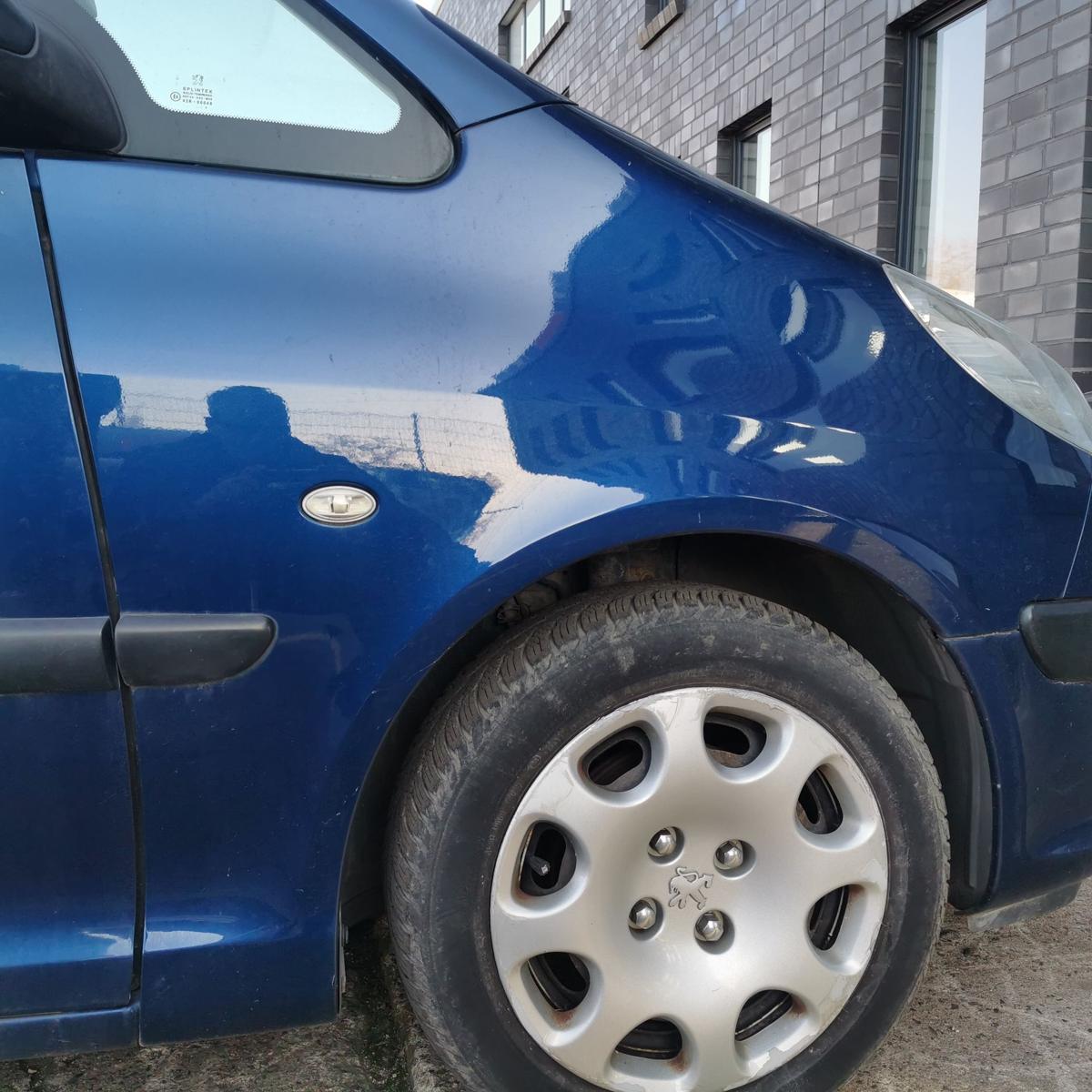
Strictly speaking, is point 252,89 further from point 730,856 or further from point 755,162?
point 755,162

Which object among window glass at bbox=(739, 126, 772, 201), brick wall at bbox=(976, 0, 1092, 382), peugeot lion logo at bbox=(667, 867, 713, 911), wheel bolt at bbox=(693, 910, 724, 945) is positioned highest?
window glass at bbox=(739, 126, 772, 201)

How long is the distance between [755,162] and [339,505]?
6990 mm

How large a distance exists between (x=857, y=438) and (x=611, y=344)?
358mm

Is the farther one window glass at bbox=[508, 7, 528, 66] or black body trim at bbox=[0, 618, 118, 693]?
window glass at bbox=[508, 7, 528, 66]

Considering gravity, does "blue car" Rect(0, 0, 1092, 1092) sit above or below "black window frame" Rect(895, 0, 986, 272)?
below

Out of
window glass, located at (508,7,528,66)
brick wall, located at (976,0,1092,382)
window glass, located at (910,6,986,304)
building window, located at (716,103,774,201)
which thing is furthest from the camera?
window glass, located at (508,7,528,66)

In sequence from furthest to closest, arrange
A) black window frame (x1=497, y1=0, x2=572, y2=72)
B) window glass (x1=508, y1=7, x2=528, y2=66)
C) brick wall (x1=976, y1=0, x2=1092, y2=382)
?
window glass (x1=508, y1=7, x2=528, y2=66) → black window frame (x1=497, y1=0, x2=572, y2=72) → brick wall (x1=976, y1=0, x2=1092, y2=382)

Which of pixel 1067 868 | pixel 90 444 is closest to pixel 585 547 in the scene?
pixel 90 444

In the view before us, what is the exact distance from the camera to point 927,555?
1.23m

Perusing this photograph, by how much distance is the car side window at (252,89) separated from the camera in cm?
106

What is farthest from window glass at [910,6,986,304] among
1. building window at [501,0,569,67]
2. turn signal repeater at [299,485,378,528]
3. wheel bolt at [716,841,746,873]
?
building window at [501,0,569,67]

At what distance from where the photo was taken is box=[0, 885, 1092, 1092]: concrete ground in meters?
1.37

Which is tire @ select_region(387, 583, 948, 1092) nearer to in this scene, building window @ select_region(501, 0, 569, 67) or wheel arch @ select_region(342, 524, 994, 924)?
wheel arch @ select_region(342, 524, 994, 924)

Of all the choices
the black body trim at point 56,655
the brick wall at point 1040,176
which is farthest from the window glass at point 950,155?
the black body trim at point 56,655
